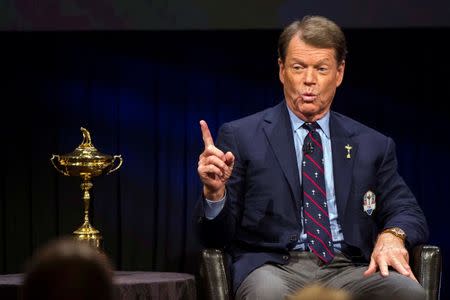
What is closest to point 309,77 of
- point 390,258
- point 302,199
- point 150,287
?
point 302,199

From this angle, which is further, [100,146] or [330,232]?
[100,146]

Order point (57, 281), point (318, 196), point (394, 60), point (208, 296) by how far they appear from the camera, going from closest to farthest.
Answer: point (57, 281), point (208, 296), point (318, 196), point (394, 60)

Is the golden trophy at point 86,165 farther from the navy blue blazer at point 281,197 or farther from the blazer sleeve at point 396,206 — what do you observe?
the blazer sleeve at point 396,206

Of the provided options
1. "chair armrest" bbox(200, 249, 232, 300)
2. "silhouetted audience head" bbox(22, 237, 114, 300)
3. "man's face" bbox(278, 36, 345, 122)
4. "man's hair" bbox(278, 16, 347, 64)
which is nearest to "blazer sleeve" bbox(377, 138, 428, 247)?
"man's face" bbox(278, 36, 345, 122)

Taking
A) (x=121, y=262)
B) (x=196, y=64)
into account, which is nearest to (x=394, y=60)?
(x=196, y=64)

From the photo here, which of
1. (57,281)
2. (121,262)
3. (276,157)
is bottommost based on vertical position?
(121,262)

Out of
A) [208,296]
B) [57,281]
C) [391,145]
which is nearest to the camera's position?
[57,281]

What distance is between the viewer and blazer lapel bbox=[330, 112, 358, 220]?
9.55 feet

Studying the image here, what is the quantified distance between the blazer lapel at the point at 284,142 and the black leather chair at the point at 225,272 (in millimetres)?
351

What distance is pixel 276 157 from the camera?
294cm

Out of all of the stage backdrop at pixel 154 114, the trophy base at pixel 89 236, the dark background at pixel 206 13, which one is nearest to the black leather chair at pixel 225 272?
the trophy base at pixel 89 236

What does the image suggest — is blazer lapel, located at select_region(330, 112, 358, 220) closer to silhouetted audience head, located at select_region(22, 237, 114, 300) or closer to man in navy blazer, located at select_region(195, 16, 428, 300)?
man in navy blazer, located at select_region(195, 16, 428, 300)

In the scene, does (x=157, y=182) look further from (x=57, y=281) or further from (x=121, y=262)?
Result: (x=57, y=281)

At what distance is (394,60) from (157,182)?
5.53 feet
